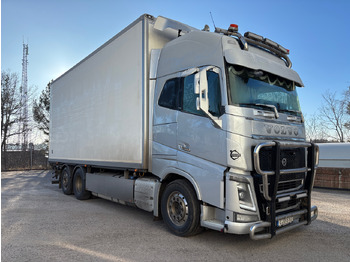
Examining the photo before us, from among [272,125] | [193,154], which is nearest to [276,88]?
[272,125]

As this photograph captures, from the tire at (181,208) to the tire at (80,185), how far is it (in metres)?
4.10

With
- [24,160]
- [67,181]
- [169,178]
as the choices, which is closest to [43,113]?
[24,160]

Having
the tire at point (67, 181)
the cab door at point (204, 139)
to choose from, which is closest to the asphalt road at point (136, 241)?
the cab door at point (204, 139)

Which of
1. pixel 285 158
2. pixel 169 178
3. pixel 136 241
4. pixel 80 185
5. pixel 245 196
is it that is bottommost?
Result: pixel 136 241

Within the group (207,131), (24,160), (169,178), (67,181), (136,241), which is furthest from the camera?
(24,160)

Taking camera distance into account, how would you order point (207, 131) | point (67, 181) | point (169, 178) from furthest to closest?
point (67, 181) < point (169, 178) < point (207, 131)

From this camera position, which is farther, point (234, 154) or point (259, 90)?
point (259, 90)

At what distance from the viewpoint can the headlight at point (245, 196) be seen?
3996 mm

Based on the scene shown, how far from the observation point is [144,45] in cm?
569

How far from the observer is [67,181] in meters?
9.47

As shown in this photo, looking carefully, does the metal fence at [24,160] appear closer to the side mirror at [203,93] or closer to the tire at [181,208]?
the tire at [181,208]

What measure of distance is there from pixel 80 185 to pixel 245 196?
20.4 feet

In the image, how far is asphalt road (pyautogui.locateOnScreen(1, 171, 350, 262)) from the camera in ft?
13.3

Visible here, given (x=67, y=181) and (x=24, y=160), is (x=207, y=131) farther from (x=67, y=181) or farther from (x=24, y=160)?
(x=24, y=160)
